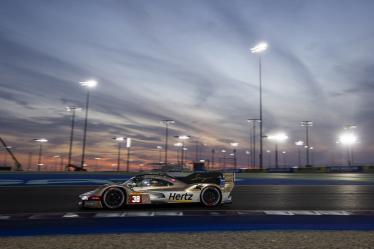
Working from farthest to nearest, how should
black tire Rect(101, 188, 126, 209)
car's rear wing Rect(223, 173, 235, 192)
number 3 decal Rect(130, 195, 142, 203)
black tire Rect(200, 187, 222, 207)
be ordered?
car's rear wing Rect(223, 173, 235, 192) → black tire Rect(200, 187, 222, 207) → number 3 decal Rect(130, 195, 142, 203) → black tire Rect(101, 188, 126, 209)

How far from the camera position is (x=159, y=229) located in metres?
7.50

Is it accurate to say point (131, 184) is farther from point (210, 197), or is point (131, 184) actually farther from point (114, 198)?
point (210, 197)

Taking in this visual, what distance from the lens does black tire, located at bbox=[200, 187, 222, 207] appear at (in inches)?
430

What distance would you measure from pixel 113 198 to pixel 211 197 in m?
2.85

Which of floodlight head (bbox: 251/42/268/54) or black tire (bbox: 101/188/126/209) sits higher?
floodlight head (bbox: 251/42/268/54)

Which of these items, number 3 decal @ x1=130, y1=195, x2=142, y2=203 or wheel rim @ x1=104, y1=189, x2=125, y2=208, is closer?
wheel rim @ x1=104, y1=189, x2=125, y2=208

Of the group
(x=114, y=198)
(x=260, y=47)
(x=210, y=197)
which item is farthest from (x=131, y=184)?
(x=260, y=47)

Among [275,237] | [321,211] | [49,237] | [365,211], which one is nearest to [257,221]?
[275,237]

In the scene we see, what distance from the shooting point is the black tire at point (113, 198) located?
10102 millimetres

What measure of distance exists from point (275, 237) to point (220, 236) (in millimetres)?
962

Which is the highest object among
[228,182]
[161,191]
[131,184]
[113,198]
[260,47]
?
[260,47]

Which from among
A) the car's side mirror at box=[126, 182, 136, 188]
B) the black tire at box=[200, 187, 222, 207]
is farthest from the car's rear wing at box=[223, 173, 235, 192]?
the car's side mirror at box=[126, 182, 136, 188]

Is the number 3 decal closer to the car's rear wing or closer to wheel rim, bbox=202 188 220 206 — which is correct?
wheel rim, bbox=202 188 220 206

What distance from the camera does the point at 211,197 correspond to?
11.0 m
